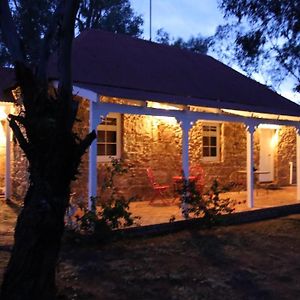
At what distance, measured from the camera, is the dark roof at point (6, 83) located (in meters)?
11.4

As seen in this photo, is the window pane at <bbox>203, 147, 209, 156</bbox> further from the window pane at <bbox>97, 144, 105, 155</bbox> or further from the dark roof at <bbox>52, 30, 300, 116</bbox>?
the window pane at <bbox>97, 144, 105, 155</bbox>

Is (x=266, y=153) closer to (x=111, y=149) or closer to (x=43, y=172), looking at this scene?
(x=111, y=149)

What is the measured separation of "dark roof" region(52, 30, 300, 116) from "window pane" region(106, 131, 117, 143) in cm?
137

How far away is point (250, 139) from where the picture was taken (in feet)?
37.0

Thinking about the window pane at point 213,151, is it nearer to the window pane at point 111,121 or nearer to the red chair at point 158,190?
Result: the red chair at point 158,190

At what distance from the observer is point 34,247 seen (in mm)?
4309

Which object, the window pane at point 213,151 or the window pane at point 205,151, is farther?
the window pane at point 213,151

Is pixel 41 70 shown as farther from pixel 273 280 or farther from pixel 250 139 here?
pixel 250 139

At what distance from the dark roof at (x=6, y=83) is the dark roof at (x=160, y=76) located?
194 centimetres

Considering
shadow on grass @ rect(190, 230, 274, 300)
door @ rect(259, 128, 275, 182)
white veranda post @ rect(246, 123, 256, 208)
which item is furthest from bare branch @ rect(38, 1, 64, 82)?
door @ rect(259, 128, 275, 182)

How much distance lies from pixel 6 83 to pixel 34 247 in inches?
350

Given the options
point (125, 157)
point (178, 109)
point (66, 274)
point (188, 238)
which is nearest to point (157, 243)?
point (188, 238)

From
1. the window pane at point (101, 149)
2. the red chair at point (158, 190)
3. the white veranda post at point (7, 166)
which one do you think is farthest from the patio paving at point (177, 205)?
the white veranda post at point (7, 166)

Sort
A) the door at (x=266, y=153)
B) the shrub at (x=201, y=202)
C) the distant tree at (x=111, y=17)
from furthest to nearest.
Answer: the distant tree at (x=111, y=17) < the door at (x=266, y=153) < the shrub at (x=201, y=202)
